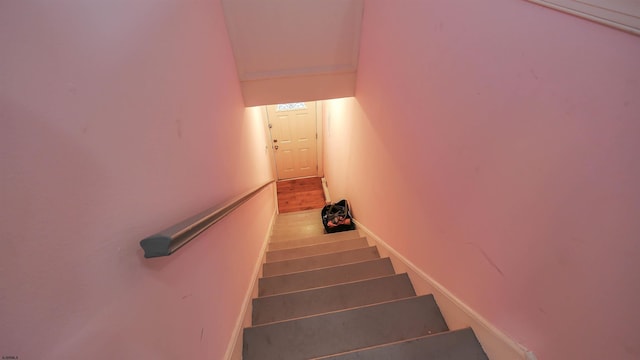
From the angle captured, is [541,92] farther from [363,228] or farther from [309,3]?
[363,228]

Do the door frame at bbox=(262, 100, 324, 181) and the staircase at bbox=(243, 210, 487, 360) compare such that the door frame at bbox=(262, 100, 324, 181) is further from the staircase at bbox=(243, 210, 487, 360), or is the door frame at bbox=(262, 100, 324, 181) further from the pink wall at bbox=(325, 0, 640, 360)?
the pink wall at bbox=(325, 0, 640, 360)

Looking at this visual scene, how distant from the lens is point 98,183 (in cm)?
52

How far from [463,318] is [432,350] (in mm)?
226

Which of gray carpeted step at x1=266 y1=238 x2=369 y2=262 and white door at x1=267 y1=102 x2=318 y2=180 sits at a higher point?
white door at x1=267 y1=102 x2=318 y2=180

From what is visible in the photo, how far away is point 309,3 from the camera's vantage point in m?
1.96

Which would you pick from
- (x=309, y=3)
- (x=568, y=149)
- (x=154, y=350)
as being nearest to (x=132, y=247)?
(x=154, y=350)

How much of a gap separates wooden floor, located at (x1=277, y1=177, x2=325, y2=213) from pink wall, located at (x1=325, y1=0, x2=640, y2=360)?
12.6ft

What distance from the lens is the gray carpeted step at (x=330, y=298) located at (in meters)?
1.65

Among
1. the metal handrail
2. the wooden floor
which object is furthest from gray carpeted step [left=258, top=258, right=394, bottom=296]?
the wooden floor

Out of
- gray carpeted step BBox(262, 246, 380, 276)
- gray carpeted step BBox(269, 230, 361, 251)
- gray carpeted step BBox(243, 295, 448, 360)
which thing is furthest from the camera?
gray carpeted step BBox(269, 230, 361, 251)

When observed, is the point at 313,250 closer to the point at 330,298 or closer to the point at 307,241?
the point at 307,241

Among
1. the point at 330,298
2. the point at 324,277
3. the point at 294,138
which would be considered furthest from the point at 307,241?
the point at 294,138

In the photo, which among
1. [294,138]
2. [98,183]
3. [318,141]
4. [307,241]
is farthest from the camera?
[318,141]

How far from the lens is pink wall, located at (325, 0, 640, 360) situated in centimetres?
61
